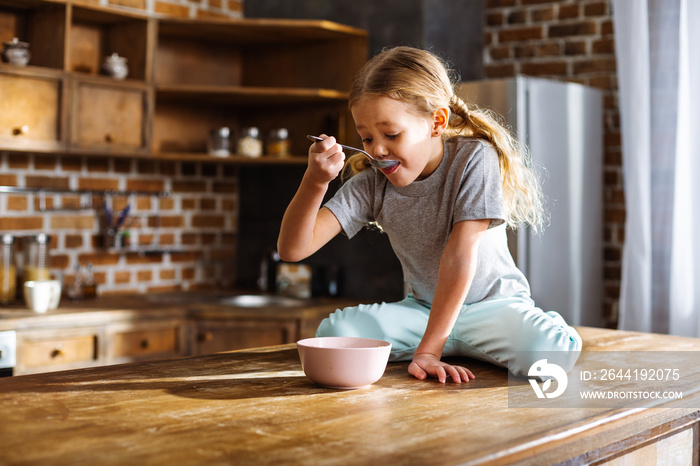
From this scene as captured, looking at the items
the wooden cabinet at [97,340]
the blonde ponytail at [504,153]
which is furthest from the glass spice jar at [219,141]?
the blonde ponytail at [504,153]

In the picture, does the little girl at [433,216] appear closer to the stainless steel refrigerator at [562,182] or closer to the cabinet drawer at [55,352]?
the stainless steel refrigerator at [562,182]

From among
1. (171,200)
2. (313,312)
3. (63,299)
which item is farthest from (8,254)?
(313,312)

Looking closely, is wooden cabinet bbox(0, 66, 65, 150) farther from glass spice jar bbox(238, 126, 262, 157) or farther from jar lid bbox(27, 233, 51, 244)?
glass spice jar bbox(238, 126, 262, 157)

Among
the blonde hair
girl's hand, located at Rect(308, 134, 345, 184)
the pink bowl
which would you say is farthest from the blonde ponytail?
the pink bowl

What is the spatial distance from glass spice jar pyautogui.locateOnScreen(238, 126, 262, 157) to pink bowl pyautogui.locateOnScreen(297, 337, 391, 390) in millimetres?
2136

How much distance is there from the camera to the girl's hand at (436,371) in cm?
134

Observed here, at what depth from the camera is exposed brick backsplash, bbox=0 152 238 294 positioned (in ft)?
10.1

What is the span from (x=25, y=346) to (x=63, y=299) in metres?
0.51

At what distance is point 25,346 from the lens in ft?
8.36

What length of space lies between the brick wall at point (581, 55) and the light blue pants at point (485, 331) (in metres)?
1.82

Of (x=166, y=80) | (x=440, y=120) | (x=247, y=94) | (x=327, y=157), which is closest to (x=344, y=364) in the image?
(x=327, y=157)

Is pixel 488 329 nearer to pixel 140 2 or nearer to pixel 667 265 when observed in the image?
pixel 667 265

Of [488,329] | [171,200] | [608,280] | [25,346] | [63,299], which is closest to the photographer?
[488,329]

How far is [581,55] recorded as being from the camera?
3336 mm
